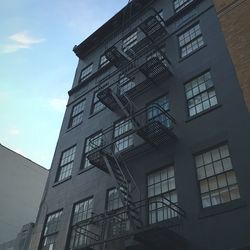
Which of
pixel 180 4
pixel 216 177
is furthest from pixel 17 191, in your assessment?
pixel 216 177

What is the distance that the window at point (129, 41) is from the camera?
66.1 feet

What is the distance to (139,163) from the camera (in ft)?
45.0

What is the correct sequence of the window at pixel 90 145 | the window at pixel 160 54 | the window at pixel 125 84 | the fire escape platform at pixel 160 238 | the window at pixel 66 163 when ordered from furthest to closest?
the window at pixel 66 163, the window at pixel 125 84, the window at pixel 90 145, the window at pixel 160 54, the fire escape platform at pixel 160 238

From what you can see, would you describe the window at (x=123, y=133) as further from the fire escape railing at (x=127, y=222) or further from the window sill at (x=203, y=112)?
the fire escape railing at (x=127, y=222)

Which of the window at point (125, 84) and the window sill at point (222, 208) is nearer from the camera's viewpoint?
the window sill at point (222, 208)

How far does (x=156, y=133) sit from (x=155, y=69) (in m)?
3.98

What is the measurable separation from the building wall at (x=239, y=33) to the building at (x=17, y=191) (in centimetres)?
2608

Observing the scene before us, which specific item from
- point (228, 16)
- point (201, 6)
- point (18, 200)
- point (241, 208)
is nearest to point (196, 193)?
point (241, 208)

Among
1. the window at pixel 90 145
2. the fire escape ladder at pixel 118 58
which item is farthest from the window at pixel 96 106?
the fire escape ladder at pixel 118 58

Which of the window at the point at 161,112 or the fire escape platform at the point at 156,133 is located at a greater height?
the window at the point at 161,112

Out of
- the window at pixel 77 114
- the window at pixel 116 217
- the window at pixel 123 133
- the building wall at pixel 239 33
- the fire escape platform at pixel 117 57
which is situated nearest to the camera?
the building wall at pixel 239 33

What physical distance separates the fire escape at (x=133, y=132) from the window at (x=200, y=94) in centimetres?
107

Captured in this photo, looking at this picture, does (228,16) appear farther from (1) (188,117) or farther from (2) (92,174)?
(2) (92,174)

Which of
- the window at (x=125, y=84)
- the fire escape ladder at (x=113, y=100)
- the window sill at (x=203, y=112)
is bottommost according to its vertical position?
the window sill at (x=203, y=112)
